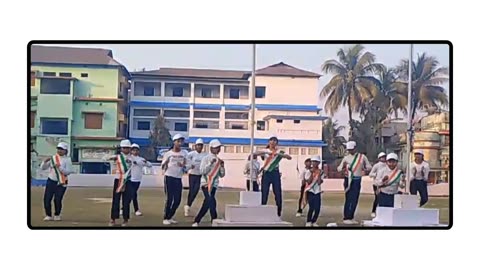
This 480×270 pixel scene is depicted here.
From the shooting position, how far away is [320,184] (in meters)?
4.06

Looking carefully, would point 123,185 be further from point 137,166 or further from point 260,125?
point 260,125

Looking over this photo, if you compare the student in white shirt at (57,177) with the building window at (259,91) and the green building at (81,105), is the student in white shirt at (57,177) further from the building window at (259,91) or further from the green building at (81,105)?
the building window at (259,91)

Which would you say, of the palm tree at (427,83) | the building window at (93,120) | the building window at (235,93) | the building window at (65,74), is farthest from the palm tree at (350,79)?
the building window at (65,74)

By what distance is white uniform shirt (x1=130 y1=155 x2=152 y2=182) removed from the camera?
13.2 ft

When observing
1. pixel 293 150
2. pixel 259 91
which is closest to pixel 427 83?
pixel 293 150

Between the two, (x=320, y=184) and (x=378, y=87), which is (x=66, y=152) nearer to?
(x=320, y=184)

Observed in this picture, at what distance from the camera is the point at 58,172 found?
4.00 metres

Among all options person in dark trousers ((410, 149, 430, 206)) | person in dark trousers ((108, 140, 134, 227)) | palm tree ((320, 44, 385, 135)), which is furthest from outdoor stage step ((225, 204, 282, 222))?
person in dark trousers ((410, 149, 430, 206))

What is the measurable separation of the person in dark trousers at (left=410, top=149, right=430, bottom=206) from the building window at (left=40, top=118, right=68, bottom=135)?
6.31 ft

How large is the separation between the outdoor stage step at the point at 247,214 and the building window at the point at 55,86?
109 cm

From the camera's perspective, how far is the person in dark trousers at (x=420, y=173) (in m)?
4.08

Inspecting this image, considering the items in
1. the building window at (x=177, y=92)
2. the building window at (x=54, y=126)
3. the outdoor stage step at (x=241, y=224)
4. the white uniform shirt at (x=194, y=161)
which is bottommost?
the outdoor stage step at (x=241, y=224)

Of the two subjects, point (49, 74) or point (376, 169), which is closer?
point (49, 74)

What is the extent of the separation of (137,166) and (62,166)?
41 cm
